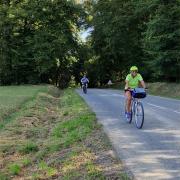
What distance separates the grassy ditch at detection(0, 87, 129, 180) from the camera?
9016mm

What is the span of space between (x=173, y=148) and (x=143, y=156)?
110cm

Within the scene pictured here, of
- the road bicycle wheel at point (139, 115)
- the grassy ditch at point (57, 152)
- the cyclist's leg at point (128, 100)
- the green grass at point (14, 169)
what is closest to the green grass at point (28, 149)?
the grassy ditch at point (57, 152)

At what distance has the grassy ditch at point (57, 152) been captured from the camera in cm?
902

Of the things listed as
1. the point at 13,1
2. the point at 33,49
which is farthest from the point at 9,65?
the point at 13,1

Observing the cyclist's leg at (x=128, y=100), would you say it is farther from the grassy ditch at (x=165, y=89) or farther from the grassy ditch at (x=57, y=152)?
the grassy ditch at (x=165, y=89)

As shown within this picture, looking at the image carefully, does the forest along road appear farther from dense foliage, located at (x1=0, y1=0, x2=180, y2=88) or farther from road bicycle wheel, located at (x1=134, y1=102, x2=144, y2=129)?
dense foliage, located at (x1=0, y1=0, x2=180, y2=88)

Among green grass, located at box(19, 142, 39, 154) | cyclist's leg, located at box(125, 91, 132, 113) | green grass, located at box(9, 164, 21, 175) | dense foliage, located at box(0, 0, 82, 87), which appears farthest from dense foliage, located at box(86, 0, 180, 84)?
green grass, located at box(9, 164, 21, 175)

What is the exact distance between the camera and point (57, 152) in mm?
11336


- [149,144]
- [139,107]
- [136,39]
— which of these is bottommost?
[149,144]

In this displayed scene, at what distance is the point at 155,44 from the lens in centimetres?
3994

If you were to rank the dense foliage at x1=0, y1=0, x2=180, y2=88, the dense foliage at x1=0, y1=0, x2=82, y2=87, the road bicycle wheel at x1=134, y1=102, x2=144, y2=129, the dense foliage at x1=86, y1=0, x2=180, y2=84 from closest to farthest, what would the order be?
the road bicycle wheel at x1=134, y1=102, x2=144, y2=129
the dense foliage at x1=86, y1=0, x2=180, y2=84
the dense foliage at x1=0, y1=0, x2=180, y2=88
the dense foliage at x1=0, y1=0, x2=82, y2=87

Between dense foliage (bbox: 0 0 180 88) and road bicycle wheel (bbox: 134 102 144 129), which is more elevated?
dense foliage (bbox: 0 0 180 88)

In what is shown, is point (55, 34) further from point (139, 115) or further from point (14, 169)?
point (14, 169)

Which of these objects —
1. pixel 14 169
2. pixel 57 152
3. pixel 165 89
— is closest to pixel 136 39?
pixel 165 89
